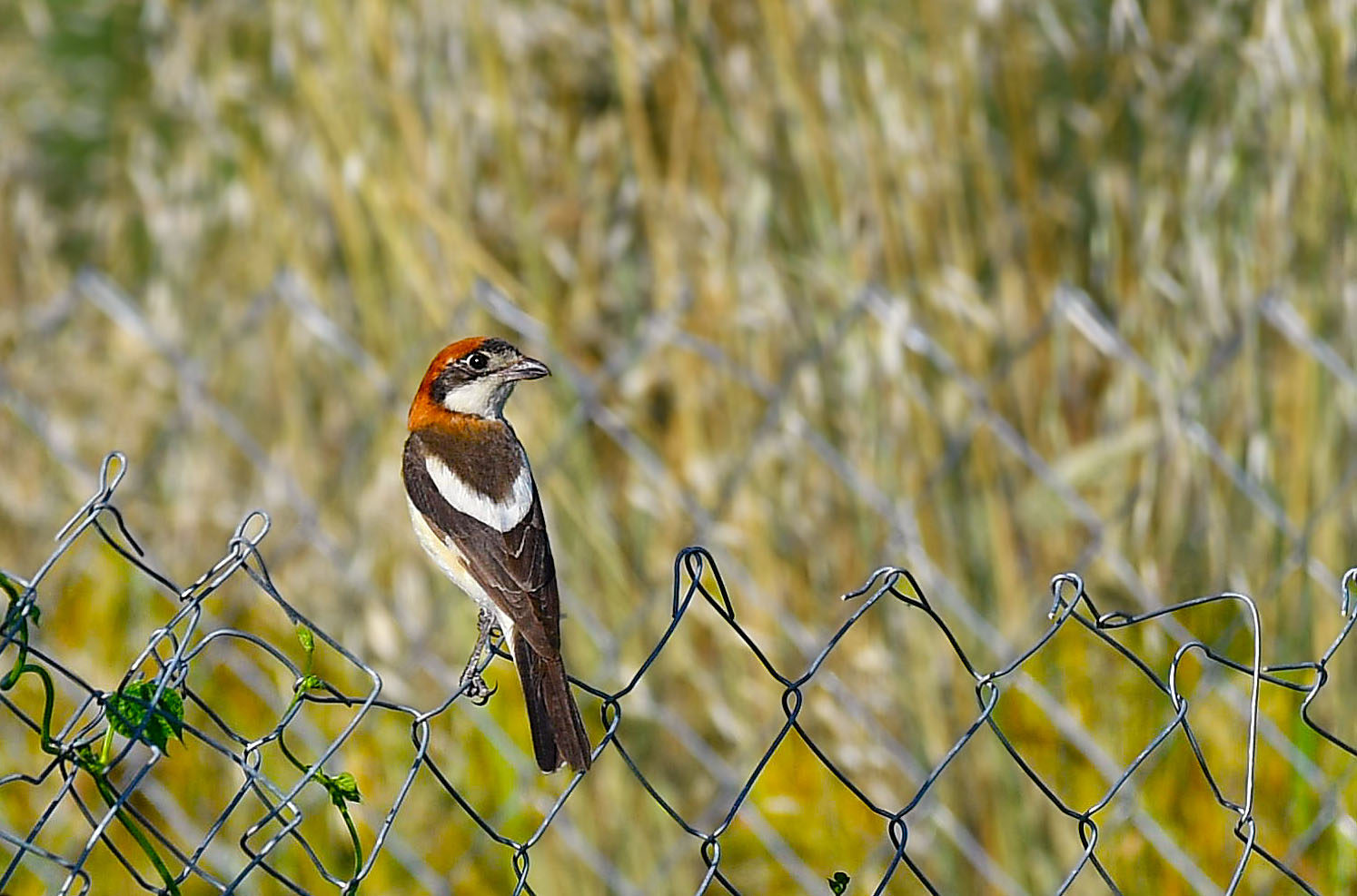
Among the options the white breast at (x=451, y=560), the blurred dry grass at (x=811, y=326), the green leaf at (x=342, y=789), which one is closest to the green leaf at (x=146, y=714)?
the green leaf at (x=342, y=789)

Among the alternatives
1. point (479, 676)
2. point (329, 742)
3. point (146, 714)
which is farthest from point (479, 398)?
point (329, 742)

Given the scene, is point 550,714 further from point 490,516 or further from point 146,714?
point 146,714

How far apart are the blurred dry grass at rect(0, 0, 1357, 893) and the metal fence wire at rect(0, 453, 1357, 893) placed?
103 millimetres

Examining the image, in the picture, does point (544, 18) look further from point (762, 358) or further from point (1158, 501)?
point (1158, 501)

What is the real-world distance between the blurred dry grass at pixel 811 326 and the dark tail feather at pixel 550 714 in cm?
115

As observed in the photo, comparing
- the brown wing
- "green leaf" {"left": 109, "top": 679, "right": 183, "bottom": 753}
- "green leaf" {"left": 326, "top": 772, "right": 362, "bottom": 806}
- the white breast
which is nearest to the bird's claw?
the brown wing

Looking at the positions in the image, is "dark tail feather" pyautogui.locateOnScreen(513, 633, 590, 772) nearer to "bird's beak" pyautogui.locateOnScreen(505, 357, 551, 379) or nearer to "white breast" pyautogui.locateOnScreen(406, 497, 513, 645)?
"white breast" pyautogui.locateOnScreen(406, 497, 513, 645)

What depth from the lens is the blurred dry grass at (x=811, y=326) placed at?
3477 mm

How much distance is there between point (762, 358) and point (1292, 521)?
113 centimetres

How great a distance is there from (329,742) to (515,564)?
1.69 metres

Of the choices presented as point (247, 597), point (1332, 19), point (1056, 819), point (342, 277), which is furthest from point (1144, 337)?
point (247, 597)

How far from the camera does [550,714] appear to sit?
2150 mm

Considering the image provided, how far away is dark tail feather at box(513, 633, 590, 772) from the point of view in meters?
2.08

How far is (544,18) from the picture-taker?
4.05 metres
